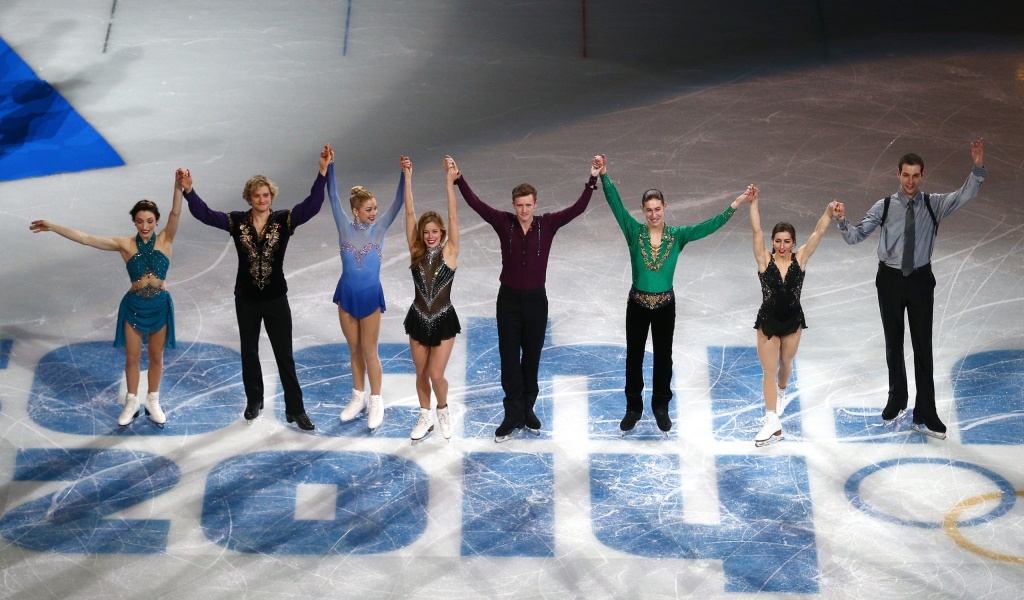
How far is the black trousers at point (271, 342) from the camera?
24.7 feet

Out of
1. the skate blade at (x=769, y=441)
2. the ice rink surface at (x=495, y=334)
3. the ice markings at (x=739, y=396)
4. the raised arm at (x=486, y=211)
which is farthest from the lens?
the ice markings at (x=739, y=396)

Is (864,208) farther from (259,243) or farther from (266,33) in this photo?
(266,33)

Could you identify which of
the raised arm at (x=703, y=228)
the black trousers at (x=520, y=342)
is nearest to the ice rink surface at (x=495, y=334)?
the black trousers at (x=520, y=342)

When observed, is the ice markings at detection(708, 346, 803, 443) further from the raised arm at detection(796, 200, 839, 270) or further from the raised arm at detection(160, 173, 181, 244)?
the raised arm at detection(160, 173, 181, 244)

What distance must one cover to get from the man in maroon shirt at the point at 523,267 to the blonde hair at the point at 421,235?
200 millimetres

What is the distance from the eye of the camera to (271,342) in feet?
25.0

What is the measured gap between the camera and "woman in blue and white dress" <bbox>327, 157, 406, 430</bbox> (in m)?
7.46

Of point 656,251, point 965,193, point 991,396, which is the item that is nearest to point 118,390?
point 656,251

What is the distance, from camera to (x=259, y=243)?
7.43 meters

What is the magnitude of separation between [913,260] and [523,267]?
2.08 metres

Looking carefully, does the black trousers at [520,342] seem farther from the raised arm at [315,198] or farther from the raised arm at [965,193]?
the raised arm at [965,193]

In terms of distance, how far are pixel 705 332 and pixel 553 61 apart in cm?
358

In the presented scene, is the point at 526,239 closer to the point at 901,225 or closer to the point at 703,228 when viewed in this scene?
the point at 703,228

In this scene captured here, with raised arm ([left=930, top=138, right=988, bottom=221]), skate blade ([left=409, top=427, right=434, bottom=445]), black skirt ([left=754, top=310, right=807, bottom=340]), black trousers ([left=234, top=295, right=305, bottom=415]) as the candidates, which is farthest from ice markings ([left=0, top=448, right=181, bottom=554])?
raised arm ([left=930, top=138, right=988, bottom=221])
